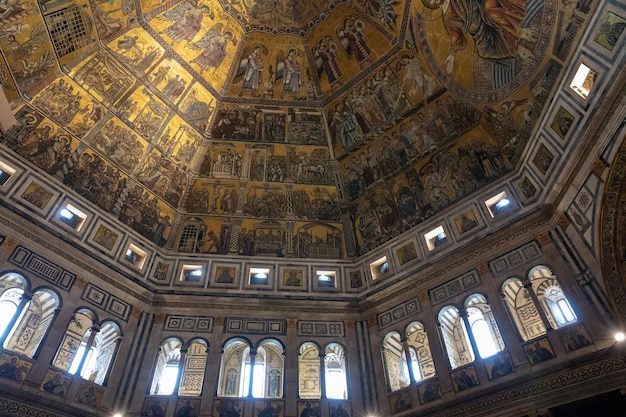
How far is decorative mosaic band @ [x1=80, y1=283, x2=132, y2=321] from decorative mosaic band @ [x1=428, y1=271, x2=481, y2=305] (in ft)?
38.5

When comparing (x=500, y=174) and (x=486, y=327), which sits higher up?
(x=500, y=174)

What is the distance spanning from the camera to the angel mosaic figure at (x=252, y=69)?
72.3 feet

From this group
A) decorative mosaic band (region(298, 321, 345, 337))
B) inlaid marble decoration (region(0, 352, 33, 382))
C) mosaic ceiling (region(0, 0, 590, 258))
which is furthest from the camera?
decorative mosaic band (region(298, 321, 345, 337))

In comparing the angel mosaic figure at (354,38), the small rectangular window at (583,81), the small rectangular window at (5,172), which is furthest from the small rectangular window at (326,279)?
the small rectangular window at (5,172)

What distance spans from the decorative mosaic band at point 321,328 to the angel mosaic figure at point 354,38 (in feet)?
41.8

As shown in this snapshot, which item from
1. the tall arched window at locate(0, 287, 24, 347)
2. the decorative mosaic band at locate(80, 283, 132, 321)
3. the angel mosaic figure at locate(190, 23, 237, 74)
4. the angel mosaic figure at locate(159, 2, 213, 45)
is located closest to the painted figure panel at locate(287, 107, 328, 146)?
the angel mosaic figure at locate(190, 23, 237, 74)

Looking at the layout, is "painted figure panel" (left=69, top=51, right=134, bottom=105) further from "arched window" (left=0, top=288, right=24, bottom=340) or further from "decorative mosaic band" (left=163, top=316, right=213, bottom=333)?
"decorative mosaic band" (left=163, top=316, right=213, bottom=333)

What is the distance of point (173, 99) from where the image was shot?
20.2 meters

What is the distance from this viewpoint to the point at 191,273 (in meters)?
18.6

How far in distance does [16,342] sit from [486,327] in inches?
693

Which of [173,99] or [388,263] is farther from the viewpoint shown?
[173,99]

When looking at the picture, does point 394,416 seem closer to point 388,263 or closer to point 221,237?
point 388,263

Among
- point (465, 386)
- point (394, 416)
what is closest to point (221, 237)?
point (394, 416)

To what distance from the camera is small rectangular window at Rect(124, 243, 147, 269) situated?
1762 centimetres
